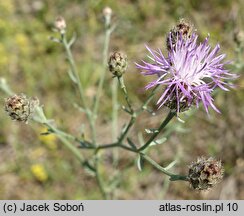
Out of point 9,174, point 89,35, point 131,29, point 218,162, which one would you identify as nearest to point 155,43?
point 131,29

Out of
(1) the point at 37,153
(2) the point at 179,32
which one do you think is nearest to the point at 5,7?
(1) the point at 37,153

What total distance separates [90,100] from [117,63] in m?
2.32

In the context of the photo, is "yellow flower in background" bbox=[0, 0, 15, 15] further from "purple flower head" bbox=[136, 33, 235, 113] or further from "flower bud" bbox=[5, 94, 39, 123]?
"purple flower head" bbox=[136, 33, 235, 113]

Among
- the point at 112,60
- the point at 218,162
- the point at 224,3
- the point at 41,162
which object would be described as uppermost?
the point at 224,3

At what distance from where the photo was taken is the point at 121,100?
4.36 m

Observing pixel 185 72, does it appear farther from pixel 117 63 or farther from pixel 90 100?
pixel 90 100

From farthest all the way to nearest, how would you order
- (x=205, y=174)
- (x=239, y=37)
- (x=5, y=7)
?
(x=5, y=7) → (x=239, y=37) → (x=205, y=174)

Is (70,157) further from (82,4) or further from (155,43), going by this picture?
(82,4)

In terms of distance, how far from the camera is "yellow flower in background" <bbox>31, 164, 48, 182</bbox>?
156 inches

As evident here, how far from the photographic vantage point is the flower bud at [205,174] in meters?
1.87

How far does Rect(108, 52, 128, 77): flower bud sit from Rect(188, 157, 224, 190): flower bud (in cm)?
66

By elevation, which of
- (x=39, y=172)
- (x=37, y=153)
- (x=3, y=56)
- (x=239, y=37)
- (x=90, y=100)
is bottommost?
(x=39, y=172)

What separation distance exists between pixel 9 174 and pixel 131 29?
2319mm

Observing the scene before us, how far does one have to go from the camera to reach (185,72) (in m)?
A: 1.94
